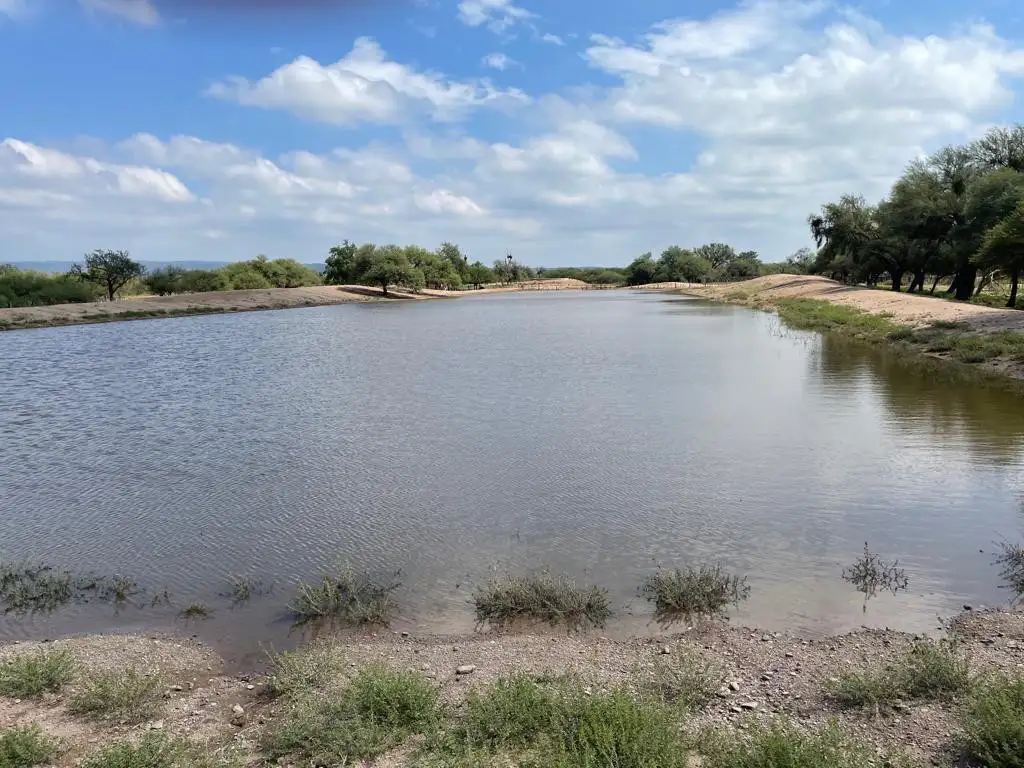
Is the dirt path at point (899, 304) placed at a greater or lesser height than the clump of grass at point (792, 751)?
greater

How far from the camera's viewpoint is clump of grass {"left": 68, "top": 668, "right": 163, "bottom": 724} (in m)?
5.45

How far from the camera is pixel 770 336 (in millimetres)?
39562

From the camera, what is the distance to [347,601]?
781cm

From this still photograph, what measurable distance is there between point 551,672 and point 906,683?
9.23 feet

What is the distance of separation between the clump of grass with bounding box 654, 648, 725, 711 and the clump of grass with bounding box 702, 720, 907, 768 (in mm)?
596

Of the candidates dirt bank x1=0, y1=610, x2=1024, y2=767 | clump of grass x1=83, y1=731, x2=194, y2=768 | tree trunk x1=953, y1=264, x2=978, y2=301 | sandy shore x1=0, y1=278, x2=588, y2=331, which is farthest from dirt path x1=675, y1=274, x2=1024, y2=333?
sandy shore x1=0, y1=278, x2=588, y2=331

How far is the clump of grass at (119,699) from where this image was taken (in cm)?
545

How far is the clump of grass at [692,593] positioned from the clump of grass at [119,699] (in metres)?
4.83

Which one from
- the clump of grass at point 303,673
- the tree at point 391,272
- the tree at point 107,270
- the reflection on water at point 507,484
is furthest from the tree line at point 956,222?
the tree at point 107,270

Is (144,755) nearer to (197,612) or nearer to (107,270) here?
(197,612)

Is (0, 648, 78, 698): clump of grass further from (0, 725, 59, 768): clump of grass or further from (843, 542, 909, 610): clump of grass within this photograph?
(843, 542, 909, 610): clump of grass

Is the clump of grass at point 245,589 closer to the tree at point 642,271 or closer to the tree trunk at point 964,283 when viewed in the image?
the tree trunk at point 964,283

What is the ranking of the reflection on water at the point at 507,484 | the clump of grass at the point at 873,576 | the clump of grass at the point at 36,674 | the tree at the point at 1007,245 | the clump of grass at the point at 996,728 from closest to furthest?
the clump of grass at the point at 996,728, the clump of grass at the point at 36,674, the clump of grass at the point at 873,576, the reflection on water at the point at 507,484, the tree at the point at 1007,245

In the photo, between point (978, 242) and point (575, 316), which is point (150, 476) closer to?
point (978, 242)
